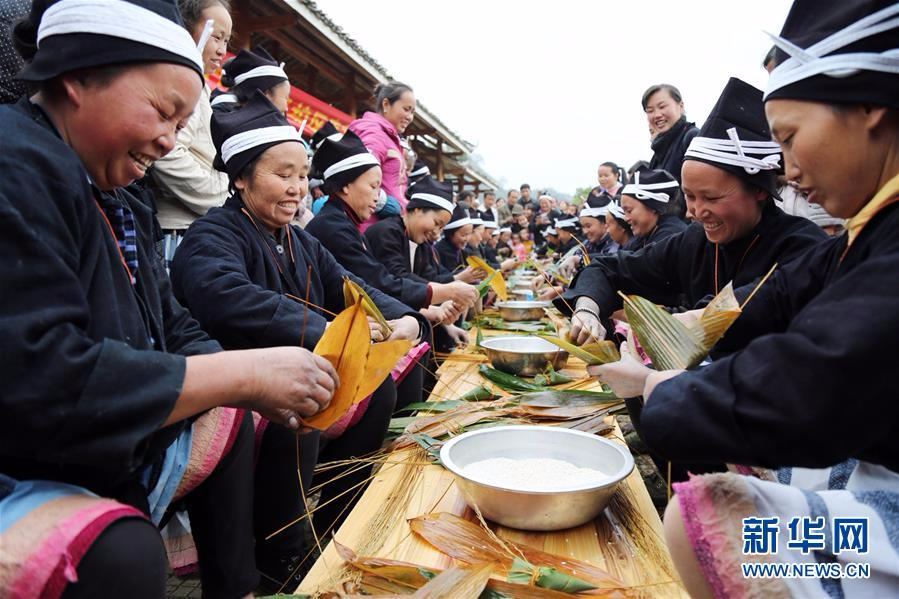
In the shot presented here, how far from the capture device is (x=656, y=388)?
3.93 ft

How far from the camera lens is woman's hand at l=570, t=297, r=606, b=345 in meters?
2.33

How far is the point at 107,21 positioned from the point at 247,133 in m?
1.25

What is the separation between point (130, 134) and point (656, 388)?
1.29 metres

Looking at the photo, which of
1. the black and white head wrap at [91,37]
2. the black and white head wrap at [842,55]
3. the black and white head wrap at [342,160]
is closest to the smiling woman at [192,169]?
the black and white head wrap at [342,160]

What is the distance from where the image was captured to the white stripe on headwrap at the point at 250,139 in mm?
2414

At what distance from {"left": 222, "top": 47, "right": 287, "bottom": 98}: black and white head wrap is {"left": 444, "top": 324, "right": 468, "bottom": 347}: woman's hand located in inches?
75.3

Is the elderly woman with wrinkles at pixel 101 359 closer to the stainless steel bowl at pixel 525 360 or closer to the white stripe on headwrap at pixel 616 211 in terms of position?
the stainless steel bowl at pixel 525 360

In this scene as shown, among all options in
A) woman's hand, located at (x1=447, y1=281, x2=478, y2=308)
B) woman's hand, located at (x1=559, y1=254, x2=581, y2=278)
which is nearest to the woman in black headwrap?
woman's hand, located at (x1=447, y1=281, x2=478, y2=308)

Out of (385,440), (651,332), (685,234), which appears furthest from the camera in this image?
(685,234)

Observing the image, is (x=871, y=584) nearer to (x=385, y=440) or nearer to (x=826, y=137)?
(x=826, y=137)

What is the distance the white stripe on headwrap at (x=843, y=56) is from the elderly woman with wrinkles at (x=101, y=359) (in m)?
1.28

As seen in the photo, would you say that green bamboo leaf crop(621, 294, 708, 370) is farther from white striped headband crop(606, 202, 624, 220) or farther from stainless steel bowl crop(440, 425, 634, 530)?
white striped headband crop(606, 202, 624, 220)

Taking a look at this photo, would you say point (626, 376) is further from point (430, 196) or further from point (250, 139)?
point (430, 196)

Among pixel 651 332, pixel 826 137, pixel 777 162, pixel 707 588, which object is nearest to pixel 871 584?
pixel 707 588
